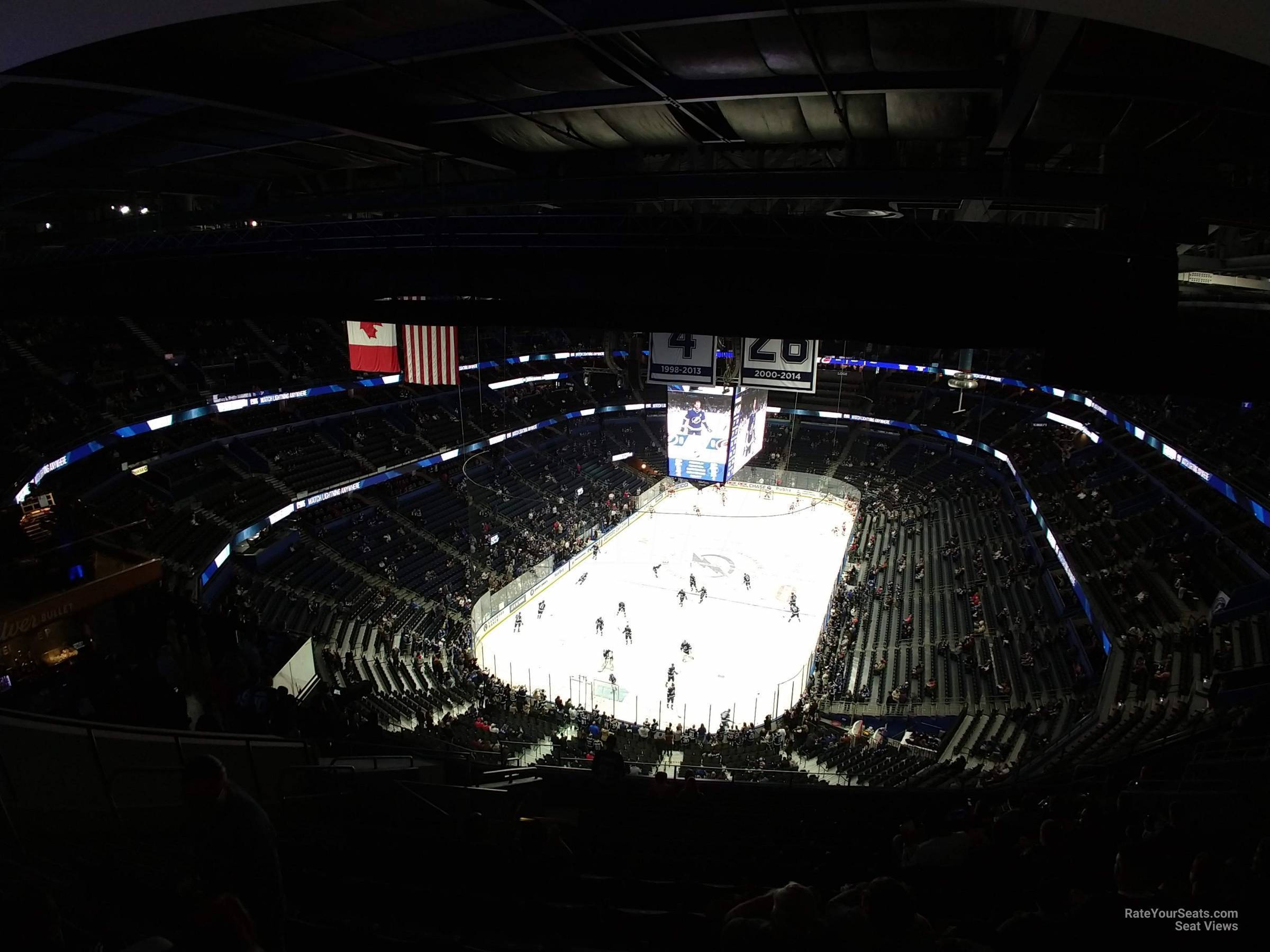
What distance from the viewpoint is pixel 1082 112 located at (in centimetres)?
504

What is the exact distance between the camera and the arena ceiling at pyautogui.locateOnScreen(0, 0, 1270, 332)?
386 cm

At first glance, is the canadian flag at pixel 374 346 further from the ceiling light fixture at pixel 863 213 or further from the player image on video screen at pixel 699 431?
the ceiling light fixture at pixel 863 213

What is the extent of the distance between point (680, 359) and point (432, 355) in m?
4.38

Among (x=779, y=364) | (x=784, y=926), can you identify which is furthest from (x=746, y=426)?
(x=784, y=926)

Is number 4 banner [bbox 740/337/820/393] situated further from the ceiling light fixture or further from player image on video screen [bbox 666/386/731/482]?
the ceiling light fixture

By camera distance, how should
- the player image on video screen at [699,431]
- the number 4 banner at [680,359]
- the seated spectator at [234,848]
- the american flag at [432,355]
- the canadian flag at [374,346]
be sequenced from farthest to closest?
the player image on video screen at [699,431] < the american flag at [432,355] < the number 4 banner at [680,359] < the canadian flag at [374,346] < the seated spectator at [234,848]

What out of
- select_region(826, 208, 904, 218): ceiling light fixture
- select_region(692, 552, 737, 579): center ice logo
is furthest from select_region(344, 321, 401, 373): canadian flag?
select_region(692, 552, 737, 579): center ice logo

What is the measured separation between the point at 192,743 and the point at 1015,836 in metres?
6.22

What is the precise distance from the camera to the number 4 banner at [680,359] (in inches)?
478

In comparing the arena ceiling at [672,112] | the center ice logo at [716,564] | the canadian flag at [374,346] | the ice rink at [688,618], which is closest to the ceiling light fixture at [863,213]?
the arena ceiling at [672,112]

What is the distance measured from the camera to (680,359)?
12344 millimetres

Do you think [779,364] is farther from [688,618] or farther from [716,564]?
[716,564]

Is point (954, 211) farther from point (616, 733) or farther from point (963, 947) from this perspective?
point (616, 733)

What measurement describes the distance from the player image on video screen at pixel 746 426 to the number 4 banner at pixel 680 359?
366 centimetres
